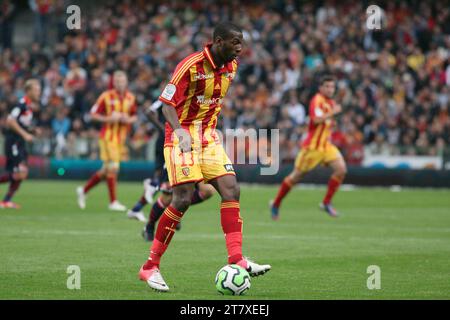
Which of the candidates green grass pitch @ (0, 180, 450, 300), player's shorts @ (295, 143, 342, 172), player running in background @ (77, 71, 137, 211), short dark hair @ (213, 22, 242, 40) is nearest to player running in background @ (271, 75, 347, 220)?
player's shorts @ (295, 143, 342, 172)

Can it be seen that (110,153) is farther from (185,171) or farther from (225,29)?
(225,29)

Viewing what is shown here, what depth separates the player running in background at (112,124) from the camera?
64.0 feet

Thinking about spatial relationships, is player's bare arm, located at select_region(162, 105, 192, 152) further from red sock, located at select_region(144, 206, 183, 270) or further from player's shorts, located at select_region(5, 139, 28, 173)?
player's shorts, located at select_region(5, 139, 28, 173)

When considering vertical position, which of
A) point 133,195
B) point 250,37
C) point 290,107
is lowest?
point 133,195

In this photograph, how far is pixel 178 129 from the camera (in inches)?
367

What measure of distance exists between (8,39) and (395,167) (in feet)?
50.6

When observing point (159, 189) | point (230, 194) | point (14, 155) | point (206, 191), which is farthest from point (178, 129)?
point (14, 155)

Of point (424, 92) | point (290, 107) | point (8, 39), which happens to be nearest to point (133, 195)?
point (290, 107)

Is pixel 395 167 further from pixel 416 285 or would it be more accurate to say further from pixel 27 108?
pixel 416 285

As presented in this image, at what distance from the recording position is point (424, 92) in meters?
28.9

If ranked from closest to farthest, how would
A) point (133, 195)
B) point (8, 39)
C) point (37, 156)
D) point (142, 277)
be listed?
point (142, 277) → point (133, 195) → point (37, 156) → point (8, 39)

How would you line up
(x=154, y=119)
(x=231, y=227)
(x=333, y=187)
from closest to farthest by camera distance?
(x=231, y=227), (x=154, y=119), (x=333, y=187)

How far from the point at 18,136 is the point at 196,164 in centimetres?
1103

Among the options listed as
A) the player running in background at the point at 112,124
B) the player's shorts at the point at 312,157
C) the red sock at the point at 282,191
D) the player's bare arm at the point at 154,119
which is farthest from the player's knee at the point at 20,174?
the player's bare arm at the point at 154,119
